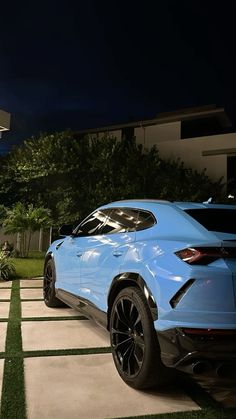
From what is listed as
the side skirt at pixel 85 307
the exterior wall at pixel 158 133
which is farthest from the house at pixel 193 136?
the side skirt at pixel 85 307

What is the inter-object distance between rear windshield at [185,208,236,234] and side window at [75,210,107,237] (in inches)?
61.8

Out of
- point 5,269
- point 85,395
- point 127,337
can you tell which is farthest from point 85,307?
point 5,269

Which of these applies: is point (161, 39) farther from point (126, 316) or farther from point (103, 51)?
point (126, 316)

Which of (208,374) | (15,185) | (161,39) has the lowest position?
(208,374)

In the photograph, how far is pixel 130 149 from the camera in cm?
2025

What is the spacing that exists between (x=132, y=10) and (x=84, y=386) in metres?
15.2

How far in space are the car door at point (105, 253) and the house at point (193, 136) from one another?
16447 mm

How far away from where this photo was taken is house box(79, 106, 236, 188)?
70.3 feet

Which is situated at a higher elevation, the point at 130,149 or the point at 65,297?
the point at 130,149

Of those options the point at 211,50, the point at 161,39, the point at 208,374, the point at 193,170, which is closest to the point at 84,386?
the point at 208,374

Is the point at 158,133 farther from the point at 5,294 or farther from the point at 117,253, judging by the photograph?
the point at 117,253

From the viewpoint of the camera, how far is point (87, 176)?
20.7 m

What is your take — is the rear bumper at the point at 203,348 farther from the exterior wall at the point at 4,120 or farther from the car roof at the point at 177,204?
the exterior wall at the point at 4,120

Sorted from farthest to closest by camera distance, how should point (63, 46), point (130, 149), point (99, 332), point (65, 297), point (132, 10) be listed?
point (130, 149) → point (63, 46) → point (132, 10) → point (65, 297) → point (99, 332)
